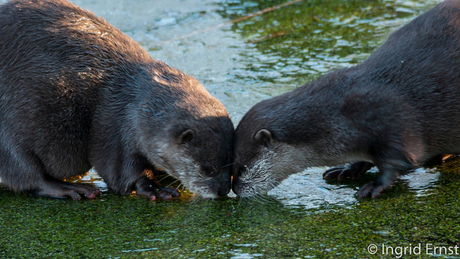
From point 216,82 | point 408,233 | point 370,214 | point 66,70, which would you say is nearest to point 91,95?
point 66,70

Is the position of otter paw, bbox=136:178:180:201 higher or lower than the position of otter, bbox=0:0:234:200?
lower

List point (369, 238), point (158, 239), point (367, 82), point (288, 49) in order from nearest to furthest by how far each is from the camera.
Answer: point (369, 238) → point (158, 239) → point (367, 82) → point (288, 49)

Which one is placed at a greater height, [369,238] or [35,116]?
[35,116]

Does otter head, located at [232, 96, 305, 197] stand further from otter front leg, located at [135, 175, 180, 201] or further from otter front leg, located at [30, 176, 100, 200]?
otter front leg, located at [30, 176, 100, 200]

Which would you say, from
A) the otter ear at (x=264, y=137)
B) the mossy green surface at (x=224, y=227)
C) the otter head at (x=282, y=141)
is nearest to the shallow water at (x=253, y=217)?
the mossy green surface at (x=224, y=227)

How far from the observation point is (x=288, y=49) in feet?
18.3

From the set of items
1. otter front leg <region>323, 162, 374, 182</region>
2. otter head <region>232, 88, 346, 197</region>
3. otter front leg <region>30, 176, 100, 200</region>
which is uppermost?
otter head <region>232, 88, 346, 197</region>

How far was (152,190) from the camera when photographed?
3473mm

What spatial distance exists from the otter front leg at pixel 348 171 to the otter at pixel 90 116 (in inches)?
26.6

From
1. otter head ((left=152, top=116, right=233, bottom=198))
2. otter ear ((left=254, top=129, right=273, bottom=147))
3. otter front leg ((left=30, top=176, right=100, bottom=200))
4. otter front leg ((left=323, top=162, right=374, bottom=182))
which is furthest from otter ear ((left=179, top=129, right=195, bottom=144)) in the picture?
otter front leg ((left=323, top=162, right=374, bottom=182))

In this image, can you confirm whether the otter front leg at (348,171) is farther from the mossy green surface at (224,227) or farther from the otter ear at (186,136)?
the otter ear at (186,136)

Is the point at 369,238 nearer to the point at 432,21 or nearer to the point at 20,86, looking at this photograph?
the point at 432,21

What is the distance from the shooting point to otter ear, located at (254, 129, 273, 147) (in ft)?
11.0

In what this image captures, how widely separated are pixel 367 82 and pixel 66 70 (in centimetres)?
190
